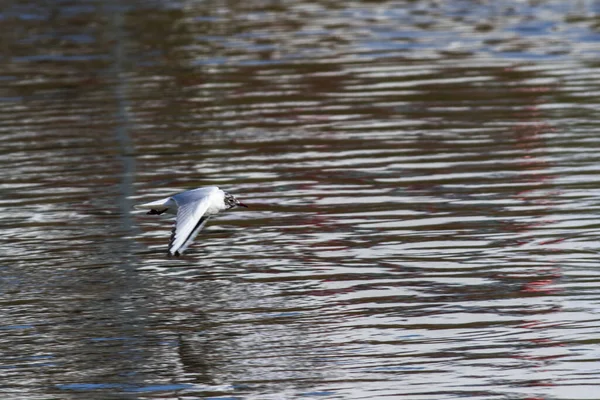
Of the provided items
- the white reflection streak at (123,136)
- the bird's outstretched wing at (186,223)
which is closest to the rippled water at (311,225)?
the white reflection streak at (123,136)

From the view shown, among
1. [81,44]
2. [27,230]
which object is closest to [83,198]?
[27,230]

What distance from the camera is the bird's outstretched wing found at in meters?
8.84

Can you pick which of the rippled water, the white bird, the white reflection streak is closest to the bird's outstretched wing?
the white bird

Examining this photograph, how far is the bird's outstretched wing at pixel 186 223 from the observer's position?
8.84 metres

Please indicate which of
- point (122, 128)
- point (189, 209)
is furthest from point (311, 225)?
point (122, 128)

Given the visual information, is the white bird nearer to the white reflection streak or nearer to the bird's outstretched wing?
the bird's outstretched wing

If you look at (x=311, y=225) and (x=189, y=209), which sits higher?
(x=189, y=209)

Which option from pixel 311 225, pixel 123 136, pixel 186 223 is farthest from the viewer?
pixel 123 136

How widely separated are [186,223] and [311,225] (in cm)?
272

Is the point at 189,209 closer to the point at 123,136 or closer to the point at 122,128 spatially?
the point at 123,136

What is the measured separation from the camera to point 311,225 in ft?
38.2

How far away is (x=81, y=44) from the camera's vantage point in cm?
2661

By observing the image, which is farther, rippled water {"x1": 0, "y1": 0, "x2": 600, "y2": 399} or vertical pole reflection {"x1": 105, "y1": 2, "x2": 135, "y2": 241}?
vertical pole reflection {"x1": 105, "y1": 2, "x2": 135, "y2": 241}

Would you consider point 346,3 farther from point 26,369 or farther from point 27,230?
point 26,369
